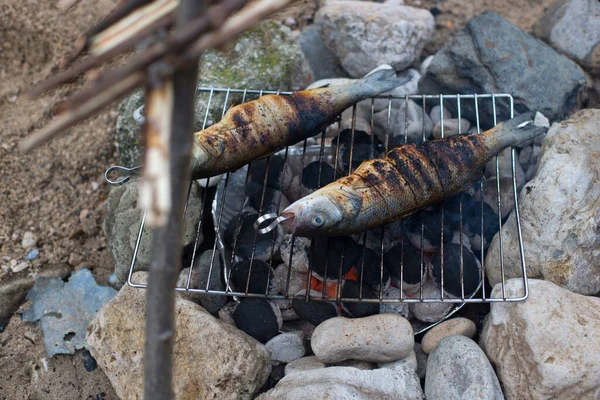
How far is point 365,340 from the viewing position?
337 centimetres

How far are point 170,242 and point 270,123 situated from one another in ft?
7.02

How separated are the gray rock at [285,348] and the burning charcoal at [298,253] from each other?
0.46m

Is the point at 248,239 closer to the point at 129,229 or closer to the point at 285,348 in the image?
the point at 285,348

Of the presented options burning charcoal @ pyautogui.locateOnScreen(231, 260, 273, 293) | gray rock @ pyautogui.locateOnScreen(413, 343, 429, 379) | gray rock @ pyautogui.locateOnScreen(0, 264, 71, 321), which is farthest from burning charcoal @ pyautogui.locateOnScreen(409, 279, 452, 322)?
gray rock @ pyautogui.locateOnScreen(0, 264, 71, 321)

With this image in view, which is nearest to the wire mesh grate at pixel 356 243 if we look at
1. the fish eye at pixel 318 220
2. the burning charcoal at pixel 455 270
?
the burning charcoal at pixel 455 270

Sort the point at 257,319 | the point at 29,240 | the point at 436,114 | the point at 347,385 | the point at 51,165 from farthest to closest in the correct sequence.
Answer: the point at 51,165 < the point at 436,114 < the point at 29,240 < the point at 257,319 < the point at 347,385

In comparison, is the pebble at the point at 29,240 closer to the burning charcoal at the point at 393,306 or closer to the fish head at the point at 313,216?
the fish head at the point at 313,216

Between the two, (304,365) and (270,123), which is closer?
(304,365)

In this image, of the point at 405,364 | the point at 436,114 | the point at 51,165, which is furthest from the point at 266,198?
the point at 51,165

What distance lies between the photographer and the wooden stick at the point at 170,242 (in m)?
1.71

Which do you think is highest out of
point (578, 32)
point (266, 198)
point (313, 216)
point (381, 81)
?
point (381, 81)

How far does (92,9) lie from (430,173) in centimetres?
423

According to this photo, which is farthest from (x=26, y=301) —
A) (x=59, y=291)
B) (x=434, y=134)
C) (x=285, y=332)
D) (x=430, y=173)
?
(x=434, y=134)

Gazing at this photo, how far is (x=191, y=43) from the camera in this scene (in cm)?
163
